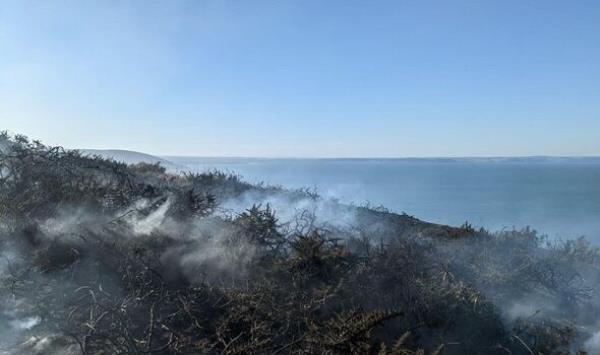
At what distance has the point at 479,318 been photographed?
736 centimetres

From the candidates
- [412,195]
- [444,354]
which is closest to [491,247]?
[444,354]

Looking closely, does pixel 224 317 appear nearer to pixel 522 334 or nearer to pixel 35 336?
pixel 35 336

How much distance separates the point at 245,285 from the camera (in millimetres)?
7160

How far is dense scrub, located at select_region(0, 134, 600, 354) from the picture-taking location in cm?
584

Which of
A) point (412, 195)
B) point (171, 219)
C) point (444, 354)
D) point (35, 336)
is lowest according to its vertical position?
point (412, 195)

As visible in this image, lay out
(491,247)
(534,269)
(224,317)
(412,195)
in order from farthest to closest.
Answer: (412,195)
(491,247)
(534,269)
(224,317)

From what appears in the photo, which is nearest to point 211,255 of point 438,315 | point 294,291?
point 294,291

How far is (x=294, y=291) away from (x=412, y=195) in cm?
8814

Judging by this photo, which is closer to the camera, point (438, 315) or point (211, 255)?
point (438, 315)

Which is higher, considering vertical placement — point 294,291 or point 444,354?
point 294,291

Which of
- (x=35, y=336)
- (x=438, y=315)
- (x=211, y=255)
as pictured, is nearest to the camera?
(x=35, y=336)

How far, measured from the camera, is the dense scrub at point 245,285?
5.84 metres

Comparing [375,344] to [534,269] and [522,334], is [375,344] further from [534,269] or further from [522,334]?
[534,269]

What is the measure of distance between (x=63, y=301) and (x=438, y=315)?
15.4ft
